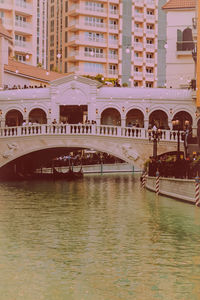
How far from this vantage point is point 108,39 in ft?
256

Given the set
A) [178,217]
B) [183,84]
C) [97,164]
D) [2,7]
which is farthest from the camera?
[2,7]

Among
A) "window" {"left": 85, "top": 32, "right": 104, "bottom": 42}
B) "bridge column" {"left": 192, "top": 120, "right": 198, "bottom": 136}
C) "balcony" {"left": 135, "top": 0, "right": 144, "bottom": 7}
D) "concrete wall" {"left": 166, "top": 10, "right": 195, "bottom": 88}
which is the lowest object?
"bridge column" {"left": 192, "top": 120, "right": 198, "bottom": 136}

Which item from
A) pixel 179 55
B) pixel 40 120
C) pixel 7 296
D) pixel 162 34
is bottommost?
pixel 7 296

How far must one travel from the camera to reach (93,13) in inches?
2980

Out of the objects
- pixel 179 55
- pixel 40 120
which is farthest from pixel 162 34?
pixel 40 120

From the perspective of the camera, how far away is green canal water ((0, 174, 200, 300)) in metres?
14.6

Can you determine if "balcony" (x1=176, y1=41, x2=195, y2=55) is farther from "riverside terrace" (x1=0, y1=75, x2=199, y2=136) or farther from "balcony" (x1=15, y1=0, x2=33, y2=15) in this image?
"balcony" (x1=15, y1=0, x2=33, y2=15)

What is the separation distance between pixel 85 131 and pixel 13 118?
827 cm

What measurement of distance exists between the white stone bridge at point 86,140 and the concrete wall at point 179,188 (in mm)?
7278

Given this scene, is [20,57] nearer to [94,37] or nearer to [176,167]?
[94,37]

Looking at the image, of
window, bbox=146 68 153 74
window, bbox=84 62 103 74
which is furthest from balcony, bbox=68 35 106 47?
window, bbox=146 68 153 74

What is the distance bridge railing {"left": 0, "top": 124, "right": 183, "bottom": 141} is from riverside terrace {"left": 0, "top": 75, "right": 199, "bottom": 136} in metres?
1.24

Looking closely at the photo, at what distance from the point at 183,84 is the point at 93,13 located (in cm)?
2413

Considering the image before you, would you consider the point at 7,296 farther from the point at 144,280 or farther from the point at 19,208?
the point at 19,208
